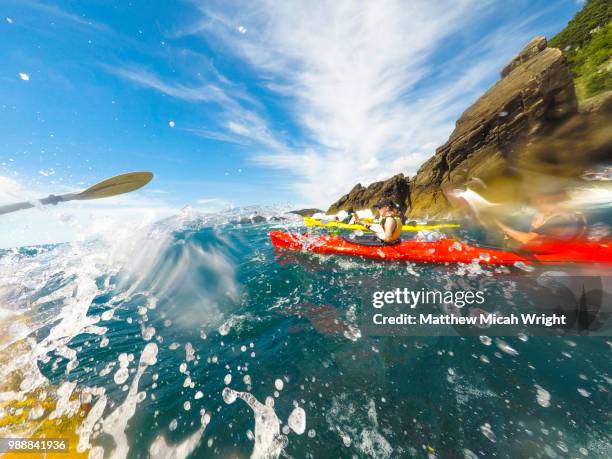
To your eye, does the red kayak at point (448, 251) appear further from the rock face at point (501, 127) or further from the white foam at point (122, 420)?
the rock face at point (501, 127)

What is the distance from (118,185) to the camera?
5.85 metres

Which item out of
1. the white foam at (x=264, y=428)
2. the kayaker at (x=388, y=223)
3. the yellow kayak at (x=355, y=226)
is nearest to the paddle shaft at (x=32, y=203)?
the white foam at (x=264, y=428)

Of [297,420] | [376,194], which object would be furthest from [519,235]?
[376,194]

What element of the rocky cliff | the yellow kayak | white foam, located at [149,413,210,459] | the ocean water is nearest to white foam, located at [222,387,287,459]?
the ocean water

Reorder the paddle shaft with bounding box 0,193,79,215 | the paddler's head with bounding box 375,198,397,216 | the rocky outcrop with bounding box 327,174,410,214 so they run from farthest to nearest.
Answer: the rocky outcrop with bounding box 327,174,410,214, the paddler's head with bounding box 375,198,397,216, the paddle shaft with bounding box 0,193,79,215

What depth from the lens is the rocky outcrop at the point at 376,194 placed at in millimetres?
36781

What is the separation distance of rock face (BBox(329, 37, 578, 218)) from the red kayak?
825 inches

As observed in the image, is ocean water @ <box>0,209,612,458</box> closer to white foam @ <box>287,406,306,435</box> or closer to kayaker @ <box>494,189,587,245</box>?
white foam @ <box>287,406,306,435</box>

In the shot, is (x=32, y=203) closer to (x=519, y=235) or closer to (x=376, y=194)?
(x=519, y=235)

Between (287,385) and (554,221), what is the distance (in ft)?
22.2

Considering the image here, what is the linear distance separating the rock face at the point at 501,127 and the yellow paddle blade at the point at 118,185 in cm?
2676

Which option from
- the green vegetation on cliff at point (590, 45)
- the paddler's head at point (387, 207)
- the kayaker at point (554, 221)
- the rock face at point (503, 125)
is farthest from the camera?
the green vegetation on cliff at point (590, 45)

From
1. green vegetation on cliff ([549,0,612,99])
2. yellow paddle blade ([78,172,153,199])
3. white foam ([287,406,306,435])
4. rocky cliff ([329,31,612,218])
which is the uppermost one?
green vegetation on cliff ([549,0,612,99])

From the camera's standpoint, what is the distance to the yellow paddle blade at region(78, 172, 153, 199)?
17.7ft
